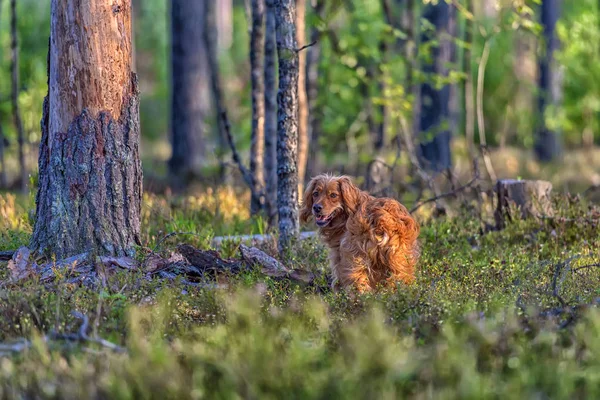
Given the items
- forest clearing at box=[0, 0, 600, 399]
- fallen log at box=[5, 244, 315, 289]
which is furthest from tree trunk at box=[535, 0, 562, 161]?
fallen log at box=[5, 244, 315, 289]

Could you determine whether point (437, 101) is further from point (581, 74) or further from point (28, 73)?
point (28, 73)

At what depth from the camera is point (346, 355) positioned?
419cm

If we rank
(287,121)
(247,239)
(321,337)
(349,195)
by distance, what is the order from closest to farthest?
(321,337)
(349,195)
(287,121)
(247,239)

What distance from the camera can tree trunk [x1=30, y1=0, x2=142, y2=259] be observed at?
22.0 feet

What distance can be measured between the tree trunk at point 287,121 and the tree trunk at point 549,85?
14.3 m

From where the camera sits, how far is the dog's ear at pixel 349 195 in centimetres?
665

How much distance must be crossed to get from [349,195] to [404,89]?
28.3 feet

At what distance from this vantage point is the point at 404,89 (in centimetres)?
1494

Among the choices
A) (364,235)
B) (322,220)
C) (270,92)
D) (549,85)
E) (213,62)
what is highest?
(213,62)

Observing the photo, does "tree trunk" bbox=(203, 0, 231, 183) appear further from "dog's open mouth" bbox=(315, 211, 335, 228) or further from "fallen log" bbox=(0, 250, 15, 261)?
"dog's open mouth" bbox=(315, 211, 335, 228)

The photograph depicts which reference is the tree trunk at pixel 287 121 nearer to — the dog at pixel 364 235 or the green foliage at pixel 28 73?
the dog at pixel 364 235

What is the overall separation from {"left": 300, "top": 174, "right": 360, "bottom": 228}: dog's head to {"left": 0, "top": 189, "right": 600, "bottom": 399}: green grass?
0.60 metres

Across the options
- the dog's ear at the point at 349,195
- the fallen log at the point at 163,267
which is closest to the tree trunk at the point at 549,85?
the dog's ear at the point at 349,195

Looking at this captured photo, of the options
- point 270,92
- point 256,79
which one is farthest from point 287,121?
point 256,79
